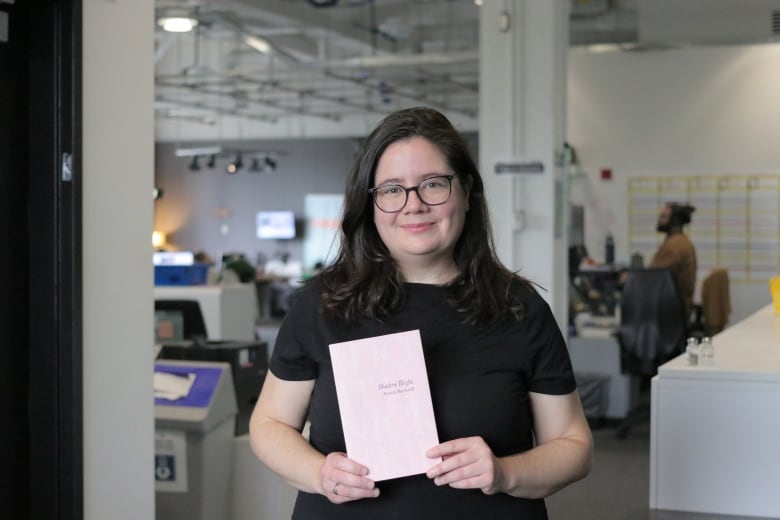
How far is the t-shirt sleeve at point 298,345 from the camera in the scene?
5.59 ft

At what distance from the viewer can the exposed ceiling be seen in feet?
23.5

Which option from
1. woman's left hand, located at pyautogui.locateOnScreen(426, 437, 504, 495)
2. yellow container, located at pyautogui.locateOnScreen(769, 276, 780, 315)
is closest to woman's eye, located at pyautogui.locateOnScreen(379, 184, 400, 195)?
woman's left hand, located at pyautogui.locateOnScreen(426, 437, 504, 495)

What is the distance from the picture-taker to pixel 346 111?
2145cm

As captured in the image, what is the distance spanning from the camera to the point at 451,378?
1.64 m

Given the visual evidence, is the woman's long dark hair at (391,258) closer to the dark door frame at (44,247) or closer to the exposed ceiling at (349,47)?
the dark door frame at (44,247)

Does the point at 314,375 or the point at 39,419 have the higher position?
the point at 314,375

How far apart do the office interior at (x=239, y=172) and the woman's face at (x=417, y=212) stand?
1.49 meters

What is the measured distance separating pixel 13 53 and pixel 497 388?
1.83 metres

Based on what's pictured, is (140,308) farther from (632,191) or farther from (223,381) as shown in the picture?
(632,191)

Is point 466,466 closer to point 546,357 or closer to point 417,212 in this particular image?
point 546,357

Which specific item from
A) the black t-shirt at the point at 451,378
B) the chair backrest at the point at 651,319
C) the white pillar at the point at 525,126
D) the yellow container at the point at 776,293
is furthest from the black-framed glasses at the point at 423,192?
the chair backrest at the point at 651,319

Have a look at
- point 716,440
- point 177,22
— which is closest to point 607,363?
point 177,22

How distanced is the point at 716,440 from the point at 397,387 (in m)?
1.72

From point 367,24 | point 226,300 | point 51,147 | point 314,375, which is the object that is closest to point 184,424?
point 51,147
